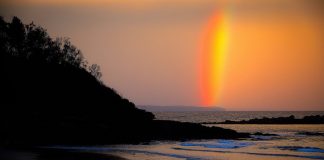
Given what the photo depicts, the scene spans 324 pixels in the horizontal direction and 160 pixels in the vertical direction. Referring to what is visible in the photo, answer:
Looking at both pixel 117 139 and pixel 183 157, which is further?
pixel 117 139

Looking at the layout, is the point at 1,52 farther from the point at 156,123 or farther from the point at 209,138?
the point at 209,138

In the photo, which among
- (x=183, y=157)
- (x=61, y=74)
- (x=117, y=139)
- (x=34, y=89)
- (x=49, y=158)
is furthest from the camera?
(x=61, y=74)

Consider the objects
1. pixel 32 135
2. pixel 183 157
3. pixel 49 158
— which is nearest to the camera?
pixel 49 158

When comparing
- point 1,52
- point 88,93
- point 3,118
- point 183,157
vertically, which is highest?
point 1,52

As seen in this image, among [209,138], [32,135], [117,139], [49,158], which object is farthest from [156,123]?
[49,158]

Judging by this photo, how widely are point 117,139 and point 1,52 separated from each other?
109 ft

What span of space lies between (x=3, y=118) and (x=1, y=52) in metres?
29.2

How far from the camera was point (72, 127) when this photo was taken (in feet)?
186

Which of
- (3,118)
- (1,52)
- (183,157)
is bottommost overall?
(183,157)

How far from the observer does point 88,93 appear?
2970 inches

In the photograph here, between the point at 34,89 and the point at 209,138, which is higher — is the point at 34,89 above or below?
above

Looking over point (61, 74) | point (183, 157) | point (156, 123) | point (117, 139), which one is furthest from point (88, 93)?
point (183, 157)

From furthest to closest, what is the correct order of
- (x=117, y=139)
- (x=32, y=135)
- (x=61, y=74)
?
(x=61, y=74), (x=117, y=139), (x=32, y=135)

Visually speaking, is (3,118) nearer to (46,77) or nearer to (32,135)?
(32,135)
